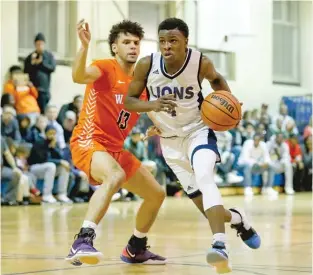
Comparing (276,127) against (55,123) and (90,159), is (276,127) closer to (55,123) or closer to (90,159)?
(55,123)

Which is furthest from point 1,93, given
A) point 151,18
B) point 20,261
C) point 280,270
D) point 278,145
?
point 280,270

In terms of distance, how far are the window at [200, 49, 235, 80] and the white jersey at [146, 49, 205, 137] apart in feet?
48.6

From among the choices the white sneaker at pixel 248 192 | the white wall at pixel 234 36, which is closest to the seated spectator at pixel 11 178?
the white wall at pixel 234 36

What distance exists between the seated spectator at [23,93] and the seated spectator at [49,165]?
1.79ft

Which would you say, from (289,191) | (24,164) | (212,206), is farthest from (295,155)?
(212,206)

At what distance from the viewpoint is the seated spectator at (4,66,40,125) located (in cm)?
1541

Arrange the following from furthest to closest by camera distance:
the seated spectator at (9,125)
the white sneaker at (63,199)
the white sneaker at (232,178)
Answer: the white sneaker at (232,178), the white sneaker at (63,199), the seated spectator at (9,125)

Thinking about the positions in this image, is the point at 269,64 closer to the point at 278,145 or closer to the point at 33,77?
the point at 278,145

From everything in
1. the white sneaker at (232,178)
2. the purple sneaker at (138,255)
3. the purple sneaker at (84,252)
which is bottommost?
the white sneaker at (232,178)

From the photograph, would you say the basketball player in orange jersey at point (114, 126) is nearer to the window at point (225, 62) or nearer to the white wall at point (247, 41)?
the white wall at point (247, 41)

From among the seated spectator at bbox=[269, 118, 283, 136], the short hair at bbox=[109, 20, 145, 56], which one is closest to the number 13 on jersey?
the short hair at bbox=[109, 20, 145, 56]

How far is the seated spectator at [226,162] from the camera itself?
19281 mm

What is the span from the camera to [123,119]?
6.58 metres

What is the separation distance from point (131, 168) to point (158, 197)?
0.35 meters
